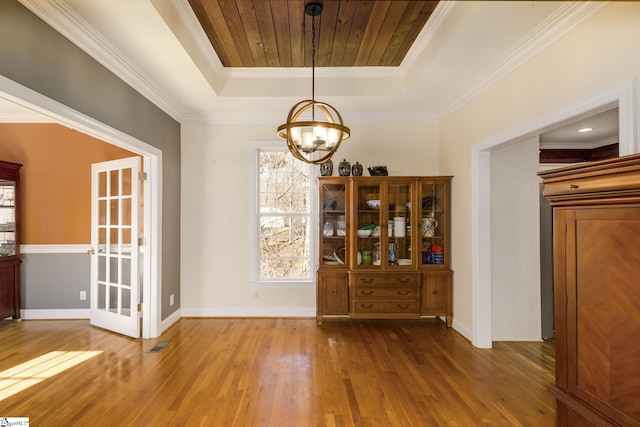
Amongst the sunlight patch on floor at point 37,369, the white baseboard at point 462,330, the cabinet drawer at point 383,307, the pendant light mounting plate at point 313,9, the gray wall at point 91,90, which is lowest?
the sunlight patch on floor at point 37,369

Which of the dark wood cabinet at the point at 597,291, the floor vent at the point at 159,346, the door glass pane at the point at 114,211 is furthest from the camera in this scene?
the door glass pane at the point at 114,211

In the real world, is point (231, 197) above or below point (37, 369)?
above

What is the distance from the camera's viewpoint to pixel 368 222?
13.2 ft

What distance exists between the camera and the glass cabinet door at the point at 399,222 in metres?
3.97

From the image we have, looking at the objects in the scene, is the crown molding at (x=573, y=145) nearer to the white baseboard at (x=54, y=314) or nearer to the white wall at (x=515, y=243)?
the white wall at (x=515, y=243)

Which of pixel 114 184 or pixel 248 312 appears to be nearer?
pixel 114 184

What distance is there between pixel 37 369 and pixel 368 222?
3.54 metres

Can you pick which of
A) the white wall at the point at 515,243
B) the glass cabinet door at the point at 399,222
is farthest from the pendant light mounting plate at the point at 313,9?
the white wall at the point at 515,243

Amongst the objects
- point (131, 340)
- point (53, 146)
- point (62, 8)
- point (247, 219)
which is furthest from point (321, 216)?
point (53, 146)

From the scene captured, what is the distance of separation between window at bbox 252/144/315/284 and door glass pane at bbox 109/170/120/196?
1.63m

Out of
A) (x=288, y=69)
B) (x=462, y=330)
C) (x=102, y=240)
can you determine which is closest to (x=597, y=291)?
(x=462, y=330)

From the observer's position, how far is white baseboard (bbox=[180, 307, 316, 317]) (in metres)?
4.27

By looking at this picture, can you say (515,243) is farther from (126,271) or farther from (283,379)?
(126,271)

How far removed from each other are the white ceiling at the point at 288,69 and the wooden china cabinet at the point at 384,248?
3.19 ft
